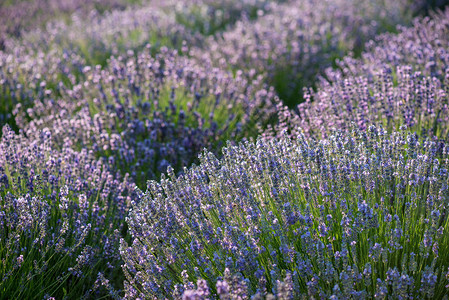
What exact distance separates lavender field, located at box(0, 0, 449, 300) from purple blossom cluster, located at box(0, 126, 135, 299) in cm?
2

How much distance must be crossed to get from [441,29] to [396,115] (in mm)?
2537

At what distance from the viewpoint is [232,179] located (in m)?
2.48

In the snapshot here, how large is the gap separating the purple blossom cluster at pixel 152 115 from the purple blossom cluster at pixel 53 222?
0.37 m

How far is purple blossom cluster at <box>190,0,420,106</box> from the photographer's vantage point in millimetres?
5652

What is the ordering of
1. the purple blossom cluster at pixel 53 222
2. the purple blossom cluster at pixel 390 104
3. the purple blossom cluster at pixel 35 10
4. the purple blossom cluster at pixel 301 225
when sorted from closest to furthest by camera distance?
the purple blossom cluster at pixel 301 225
the purple blossom cluster at pixel 53 222
the purple blossom cluster at pixel 390 104
the purple blossom cluster at pixel 35 10

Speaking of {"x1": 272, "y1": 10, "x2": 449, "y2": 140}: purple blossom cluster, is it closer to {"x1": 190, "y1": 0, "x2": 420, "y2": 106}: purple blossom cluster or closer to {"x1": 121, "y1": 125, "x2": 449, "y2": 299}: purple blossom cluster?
{"x1": 121, "y1": 125, "x2": 449, "y2": 299}: purple blossom cluster

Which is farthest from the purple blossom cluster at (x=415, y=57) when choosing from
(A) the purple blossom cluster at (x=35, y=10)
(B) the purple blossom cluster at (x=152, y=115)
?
(A) the purple blossom cluster at (x=35, y=10)

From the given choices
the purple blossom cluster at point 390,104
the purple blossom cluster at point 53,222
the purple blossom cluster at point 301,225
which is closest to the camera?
the purple blossom cluster at point 301,225

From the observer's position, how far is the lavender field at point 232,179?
209 cm

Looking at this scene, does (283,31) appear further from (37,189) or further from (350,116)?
(37,189)

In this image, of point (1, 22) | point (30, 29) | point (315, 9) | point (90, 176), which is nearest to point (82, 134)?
point (90, 176)

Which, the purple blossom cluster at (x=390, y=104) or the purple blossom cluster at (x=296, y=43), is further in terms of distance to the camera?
the purple blossom cluster at (x=296, y=43)

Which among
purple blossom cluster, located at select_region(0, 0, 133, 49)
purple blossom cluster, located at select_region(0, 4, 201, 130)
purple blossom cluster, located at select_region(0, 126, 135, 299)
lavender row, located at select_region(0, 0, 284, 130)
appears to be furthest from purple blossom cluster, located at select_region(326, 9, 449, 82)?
purple blossom cluster, located at select_region(0, 0, 133, 49)

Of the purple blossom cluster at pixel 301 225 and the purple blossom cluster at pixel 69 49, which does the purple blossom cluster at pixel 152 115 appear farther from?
the purple blossom cluster at pixel 301 225
